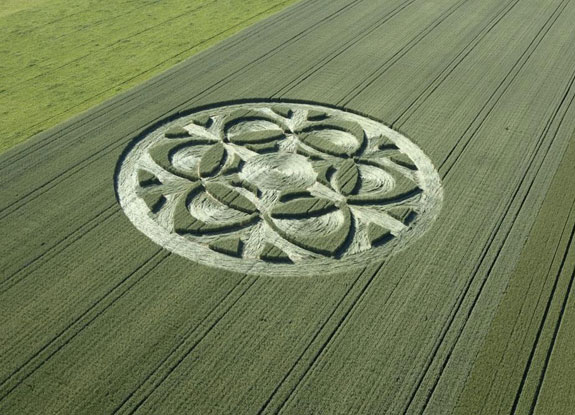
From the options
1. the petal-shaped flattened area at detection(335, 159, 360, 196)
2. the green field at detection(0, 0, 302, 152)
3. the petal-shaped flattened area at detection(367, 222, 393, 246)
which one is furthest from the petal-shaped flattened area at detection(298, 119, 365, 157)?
the green field at detection(0, 0, 302, 152)

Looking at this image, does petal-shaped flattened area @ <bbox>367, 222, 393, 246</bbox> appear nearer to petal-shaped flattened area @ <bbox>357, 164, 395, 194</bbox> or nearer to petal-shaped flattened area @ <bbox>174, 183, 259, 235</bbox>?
petal-shaped flattened area @ <bbox>357, 164, 395, 194</bbox>

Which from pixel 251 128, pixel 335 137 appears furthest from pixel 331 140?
pixel 251 128

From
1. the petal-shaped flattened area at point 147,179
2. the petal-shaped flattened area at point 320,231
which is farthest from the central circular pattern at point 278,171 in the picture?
the petal-shaped flattened area at point 147,179

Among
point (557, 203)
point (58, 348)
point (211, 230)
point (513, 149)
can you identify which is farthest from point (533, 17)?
point (58, 348)

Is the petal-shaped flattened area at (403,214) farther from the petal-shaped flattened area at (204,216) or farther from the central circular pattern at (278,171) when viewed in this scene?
the petal-shaped flattened area at (204,216)

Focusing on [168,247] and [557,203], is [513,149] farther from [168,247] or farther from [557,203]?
[168,247]

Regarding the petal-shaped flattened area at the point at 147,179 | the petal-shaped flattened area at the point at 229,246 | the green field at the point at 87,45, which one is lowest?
the petal-shaped flattened area at the point at 229,246
